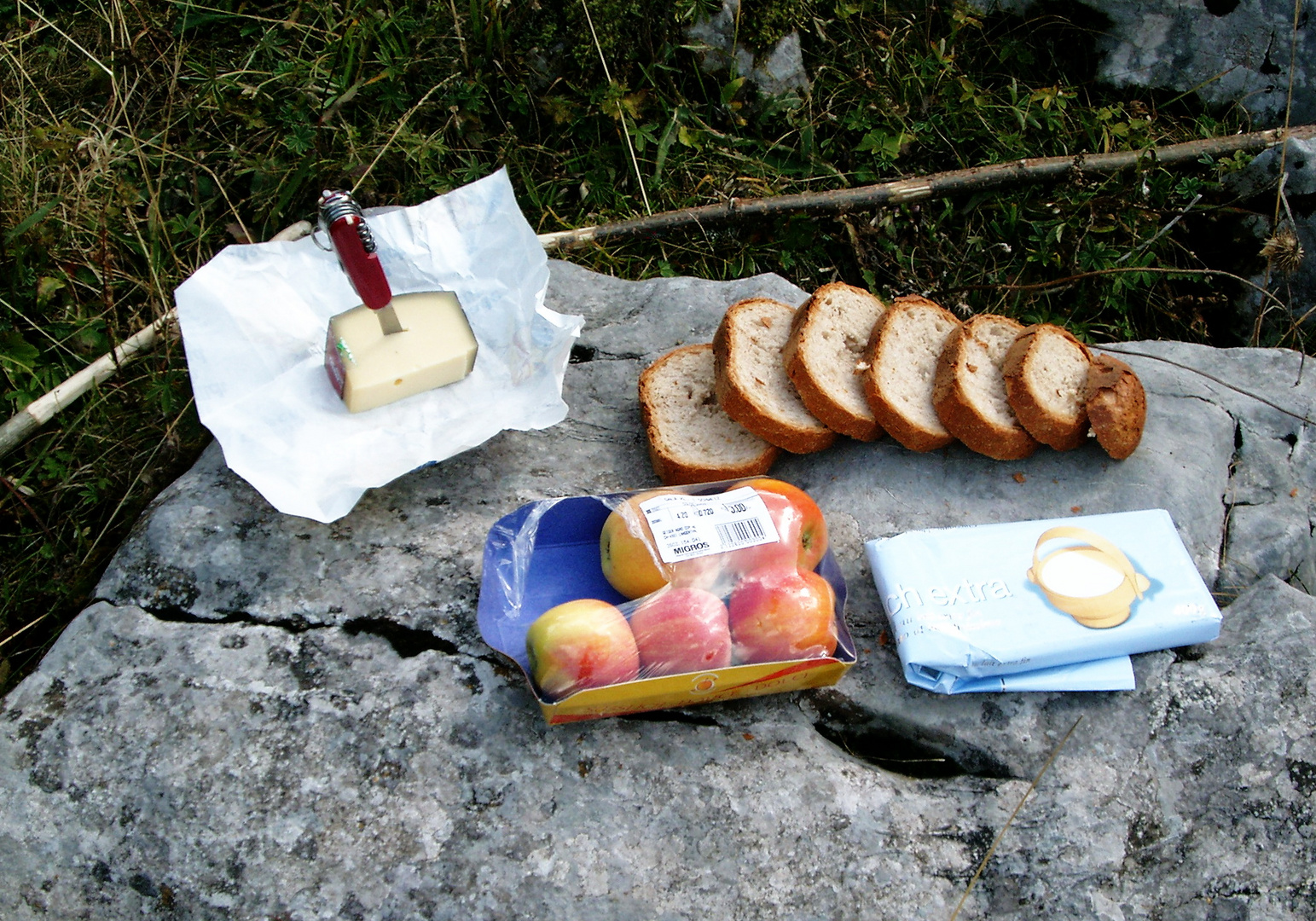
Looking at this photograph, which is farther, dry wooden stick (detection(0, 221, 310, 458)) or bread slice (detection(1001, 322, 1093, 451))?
dry wooden stick (detection(0, 221, 310, 458))

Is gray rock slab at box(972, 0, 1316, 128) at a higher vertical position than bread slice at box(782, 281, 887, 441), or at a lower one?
lower

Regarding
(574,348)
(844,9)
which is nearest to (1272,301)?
(844,9)

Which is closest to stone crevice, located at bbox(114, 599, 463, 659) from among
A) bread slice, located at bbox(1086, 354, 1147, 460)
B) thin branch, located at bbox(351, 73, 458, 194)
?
bread slice, located at bbox(1086, 354, 1147, 460)

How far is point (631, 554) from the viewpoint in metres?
2.06

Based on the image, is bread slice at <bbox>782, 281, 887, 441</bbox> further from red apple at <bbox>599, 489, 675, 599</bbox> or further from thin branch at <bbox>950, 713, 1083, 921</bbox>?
thin branch at <bbox>950, 713, 1083, 921</bbox>

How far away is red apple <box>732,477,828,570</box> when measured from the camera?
6.95 ft

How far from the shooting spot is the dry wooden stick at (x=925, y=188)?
367cm

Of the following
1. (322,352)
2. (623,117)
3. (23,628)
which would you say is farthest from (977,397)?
(23,628)

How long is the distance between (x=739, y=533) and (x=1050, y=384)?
116 centimetres

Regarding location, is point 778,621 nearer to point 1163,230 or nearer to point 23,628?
point 23,628

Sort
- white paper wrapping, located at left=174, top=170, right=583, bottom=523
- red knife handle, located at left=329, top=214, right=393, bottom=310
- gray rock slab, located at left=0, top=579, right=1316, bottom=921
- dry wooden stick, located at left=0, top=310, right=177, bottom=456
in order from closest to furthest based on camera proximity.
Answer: gray rock slab, located at left=0, top=579, right=1316, bottom=921
red knife handle, located at left=329, top=214, right=393, bottom=310
white paper wrapping, located at left=174, top=170, right=583, bottom=523
dry wooden stick, located at left=0, top=310, right=177, bottom=456

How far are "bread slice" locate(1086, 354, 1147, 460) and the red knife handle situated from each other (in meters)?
1.91

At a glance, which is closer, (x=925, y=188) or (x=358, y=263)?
(x=358, y=263)

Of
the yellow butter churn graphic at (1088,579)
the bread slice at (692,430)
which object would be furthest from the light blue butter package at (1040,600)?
the bread slice at (692,430)
